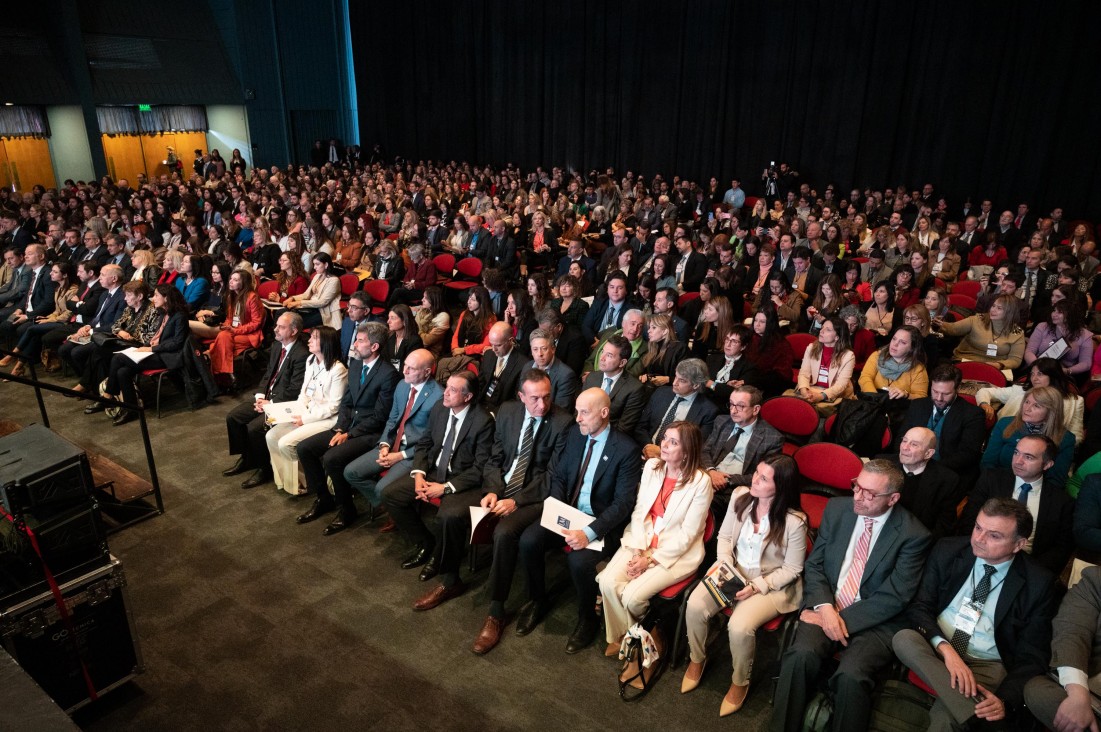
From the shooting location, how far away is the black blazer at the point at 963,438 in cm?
423

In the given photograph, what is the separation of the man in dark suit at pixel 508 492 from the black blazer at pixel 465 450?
0.18 ft

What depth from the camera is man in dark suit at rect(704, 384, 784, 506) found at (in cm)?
414

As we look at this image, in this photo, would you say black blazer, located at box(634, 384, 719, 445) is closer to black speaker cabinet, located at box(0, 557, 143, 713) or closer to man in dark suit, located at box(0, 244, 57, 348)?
black speaker cabinet, located at box(0, 557, 143, 713)

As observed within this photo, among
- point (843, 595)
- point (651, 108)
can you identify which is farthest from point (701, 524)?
point (651, 108)

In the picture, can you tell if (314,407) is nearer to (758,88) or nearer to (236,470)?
(236,470)

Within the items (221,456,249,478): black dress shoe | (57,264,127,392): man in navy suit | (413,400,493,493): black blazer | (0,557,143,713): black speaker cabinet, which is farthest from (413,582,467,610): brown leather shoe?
(57,264,127,392): man in navy suit

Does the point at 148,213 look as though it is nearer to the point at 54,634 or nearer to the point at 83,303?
the point at 83,303

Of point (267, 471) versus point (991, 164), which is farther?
point (991, 164)

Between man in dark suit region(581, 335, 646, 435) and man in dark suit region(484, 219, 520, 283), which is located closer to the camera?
man in dark suit region(581, 335, 646, 435)

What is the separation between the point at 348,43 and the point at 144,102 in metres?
6.66

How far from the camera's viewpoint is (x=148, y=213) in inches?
469

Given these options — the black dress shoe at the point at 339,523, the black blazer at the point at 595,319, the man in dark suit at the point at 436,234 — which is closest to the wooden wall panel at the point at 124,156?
the man in dark suit at the point at 436,234

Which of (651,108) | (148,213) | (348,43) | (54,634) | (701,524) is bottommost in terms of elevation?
(54,634)

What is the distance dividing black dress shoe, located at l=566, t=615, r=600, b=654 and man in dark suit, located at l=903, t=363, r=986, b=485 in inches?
92.6
